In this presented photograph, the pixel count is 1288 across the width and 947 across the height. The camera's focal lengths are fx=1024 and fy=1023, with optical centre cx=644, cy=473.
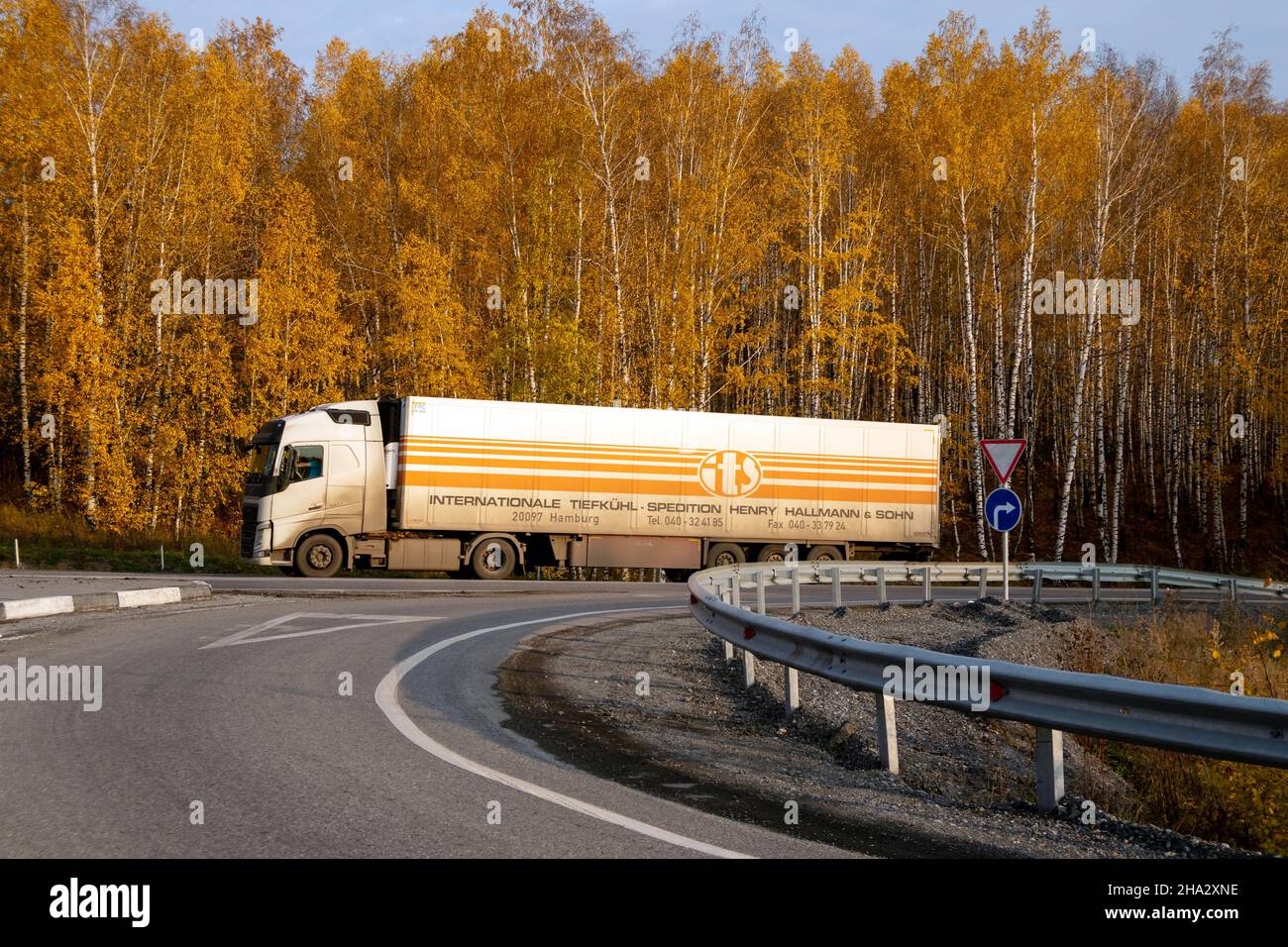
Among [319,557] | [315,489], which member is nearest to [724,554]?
[319,557]

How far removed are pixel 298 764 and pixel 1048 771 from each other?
4.14 meters

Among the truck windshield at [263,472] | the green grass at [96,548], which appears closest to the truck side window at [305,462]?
the truck windshield at [263,472]

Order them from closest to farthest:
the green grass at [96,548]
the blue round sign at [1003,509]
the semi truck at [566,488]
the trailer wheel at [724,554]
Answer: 1. the blue round sign at [1003,509]
2. the semi truck at [566,488]
3. the green grass at [96,548]
4. the trailer wheel at [724,554]

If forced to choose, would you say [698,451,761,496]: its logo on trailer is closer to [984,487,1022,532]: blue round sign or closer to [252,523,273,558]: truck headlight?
[984,487,1022,532]: blue round sign

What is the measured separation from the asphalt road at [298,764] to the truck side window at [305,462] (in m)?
10.4

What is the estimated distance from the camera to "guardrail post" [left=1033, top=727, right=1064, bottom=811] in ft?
17.7

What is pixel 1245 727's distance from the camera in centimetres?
454

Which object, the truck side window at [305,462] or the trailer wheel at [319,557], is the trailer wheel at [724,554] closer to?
the trailer wheel at [319,557]

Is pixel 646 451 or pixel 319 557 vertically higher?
pixel 646 451

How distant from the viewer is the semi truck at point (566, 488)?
22109mm

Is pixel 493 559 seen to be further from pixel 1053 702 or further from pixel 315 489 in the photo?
Answer: pixel 1053 702

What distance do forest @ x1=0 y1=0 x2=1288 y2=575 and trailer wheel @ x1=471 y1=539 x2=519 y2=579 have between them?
19.0 ft

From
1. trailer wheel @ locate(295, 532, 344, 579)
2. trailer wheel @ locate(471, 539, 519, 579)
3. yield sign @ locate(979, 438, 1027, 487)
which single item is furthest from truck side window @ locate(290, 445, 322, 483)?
yield sign @ locate(979, 438, 1027, 487)

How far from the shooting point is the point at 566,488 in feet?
76.7
